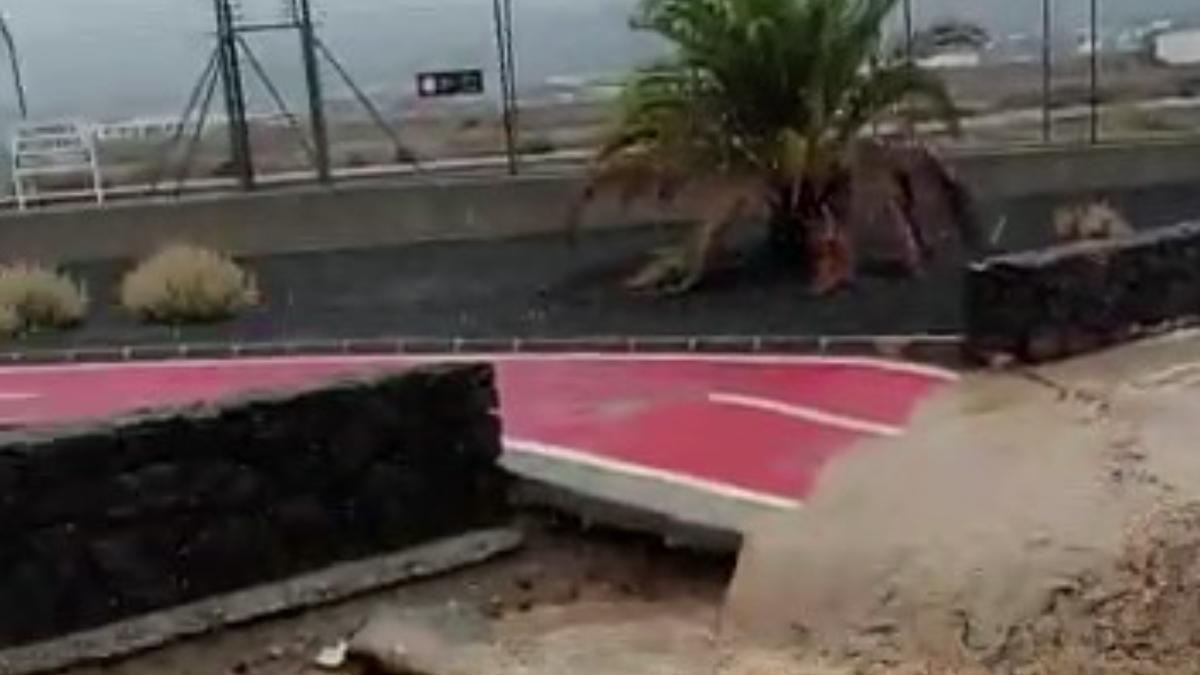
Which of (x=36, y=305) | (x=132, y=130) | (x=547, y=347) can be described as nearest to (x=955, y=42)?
(x=132, y=130)

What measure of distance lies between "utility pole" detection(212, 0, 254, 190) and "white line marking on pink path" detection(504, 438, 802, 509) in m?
8.33

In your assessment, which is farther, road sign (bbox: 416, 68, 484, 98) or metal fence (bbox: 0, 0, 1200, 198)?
road sign (bbox: 416, 68, 484, 98)

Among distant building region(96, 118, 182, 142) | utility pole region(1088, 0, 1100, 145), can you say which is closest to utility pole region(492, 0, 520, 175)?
distant building region(96, 118, 182, 142)

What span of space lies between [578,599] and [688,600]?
0.47 metres

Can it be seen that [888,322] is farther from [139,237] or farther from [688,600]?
[139,237]

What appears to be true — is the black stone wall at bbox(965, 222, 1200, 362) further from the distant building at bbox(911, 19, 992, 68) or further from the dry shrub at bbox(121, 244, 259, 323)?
the distant building at bbox(911, 19, 992, 68)

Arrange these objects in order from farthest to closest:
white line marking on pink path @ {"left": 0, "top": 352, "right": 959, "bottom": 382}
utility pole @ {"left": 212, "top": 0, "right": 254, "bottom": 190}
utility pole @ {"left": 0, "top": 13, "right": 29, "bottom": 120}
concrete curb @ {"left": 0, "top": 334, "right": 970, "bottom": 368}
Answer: utility pole @ {"left": 0, "top": 13, "right": 29, "bottom": 120} → utility pole @ {"left": 212, "top": 0, "right": 254, "bottom": 190} → concrete curb @ {"left": 0, "top": 334, "right": 970, "bottom": 368} → white line marking on pink path @ {"left": 0, "top": 352, "right": 959, "bottom": 382}

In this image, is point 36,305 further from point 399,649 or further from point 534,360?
A: point 399,649

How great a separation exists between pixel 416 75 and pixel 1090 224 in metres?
6.03

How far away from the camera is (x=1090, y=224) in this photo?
1588 centimetres

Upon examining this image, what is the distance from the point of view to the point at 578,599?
9.01 meters

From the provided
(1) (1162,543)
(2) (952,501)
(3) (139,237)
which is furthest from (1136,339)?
(3) (139,237)

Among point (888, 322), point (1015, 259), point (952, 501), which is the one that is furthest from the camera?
point (888, 322)

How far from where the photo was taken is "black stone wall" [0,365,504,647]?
8594 millimetres
